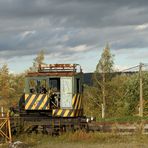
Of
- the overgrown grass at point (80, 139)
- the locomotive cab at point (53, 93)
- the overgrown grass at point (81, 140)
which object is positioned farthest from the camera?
the locomotive cab at point (53, 93)

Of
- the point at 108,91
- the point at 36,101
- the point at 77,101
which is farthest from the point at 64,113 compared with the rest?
the point at 108,91

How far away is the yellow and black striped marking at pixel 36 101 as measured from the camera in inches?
783

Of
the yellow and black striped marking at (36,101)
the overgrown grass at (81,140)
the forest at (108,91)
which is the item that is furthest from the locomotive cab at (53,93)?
the forest at (108,91)

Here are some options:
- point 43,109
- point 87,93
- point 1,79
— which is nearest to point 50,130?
point 43,109

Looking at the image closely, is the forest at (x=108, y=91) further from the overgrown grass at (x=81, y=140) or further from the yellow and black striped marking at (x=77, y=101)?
the overgrown grass at (x=81, y=140)

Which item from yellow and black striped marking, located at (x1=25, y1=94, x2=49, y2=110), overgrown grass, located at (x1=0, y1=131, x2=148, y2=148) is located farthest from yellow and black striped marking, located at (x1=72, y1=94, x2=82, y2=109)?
overgrown grass, located at (x1=0, y1=131, x2=148, y2=148)

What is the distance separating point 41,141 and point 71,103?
11.2 feet

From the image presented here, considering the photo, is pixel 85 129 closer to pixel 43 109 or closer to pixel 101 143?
pixel 43 109

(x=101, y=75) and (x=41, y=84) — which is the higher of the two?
(x=101, y=75)

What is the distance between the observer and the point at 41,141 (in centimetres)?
1692

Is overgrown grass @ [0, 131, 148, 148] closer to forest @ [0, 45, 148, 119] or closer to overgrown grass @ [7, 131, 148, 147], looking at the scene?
overgrown grass @ [7, 131, 148, 147]

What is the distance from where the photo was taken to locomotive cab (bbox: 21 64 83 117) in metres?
19.9

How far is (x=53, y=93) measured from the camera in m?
20.0

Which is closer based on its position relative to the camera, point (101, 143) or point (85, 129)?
point (101, 143)
